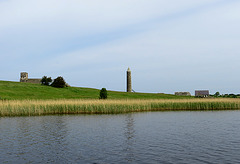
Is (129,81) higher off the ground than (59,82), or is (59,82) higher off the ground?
(129,81)

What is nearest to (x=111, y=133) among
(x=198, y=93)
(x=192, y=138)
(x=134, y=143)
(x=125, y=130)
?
(x=125, y=130)

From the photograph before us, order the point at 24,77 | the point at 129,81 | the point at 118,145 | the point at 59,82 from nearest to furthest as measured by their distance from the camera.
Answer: the point at 118,145 → the point at 59,82 → the point at 24,77 → the point at 129,81

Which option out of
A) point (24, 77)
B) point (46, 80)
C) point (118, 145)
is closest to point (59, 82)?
point (46, 80)

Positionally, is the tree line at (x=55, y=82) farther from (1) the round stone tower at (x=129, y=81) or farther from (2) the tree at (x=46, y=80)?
(1) the round stone tower at (x=129, y=81)

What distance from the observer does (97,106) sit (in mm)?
34438

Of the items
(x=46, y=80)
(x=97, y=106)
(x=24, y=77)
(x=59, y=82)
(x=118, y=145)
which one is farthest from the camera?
(x=24, y=77)

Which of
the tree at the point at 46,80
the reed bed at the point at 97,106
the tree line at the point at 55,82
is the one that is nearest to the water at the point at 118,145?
the reed bed at the point at 97,106

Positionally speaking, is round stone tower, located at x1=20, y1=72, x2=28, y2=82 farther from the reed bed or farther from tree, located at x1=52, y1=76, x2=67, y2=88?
the reed bed

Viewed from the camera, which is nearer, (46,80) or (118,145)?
(118,145)

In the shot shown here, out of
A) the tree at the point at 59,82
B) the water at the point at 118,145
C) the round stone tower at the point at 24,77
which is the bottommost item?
the water at the point at 118,145

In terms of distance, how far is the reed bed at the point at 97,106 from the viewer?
32531 millimetres

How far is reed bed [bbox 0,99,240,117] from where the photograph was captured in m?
32.5

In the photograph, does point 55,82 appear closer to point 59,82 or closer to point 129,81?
point 59,82

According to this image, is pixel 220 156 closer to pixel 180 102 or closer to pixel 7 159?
pixel 7 159
